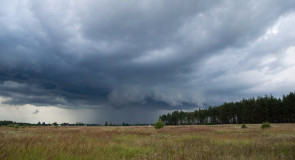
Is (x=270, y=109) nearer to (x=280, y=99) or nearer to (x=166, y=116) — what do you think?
(x=280, y=99)

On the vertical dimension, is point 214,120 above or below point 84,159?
below

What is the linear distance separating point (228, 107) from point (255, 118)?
20.1 metres

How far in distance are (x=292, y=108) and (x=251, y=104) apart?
18047 mm

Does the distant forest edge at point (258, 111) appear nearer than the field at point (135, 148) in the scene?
No

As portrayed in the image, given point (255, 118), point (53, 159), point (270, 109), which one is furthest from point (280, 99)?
point (53, 159)

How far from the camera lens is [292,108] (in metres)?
78.8

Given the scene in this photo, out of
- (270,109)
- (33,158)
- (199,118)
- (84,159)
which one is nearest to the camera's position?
(33,158)

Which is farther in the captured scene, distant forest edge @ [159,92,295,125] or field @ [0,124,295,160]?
distant forest edge @ [159,92,295,125]

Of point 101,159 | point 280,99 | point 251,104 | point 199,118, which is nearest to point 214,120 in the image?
point 199,118

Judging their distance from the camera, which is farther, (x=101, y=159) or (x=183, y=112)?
(x=183, y=112)

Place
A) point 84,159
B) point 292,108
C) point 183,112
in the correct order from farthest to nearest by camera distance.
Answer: point 183,112 → point 292,108 → point 84,159

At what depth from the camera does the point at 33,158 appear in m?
4.33

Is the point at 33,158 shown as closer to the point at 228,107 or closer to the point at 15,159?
the point at 15,159

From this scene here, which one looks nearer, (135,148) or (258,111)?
(135,148)
